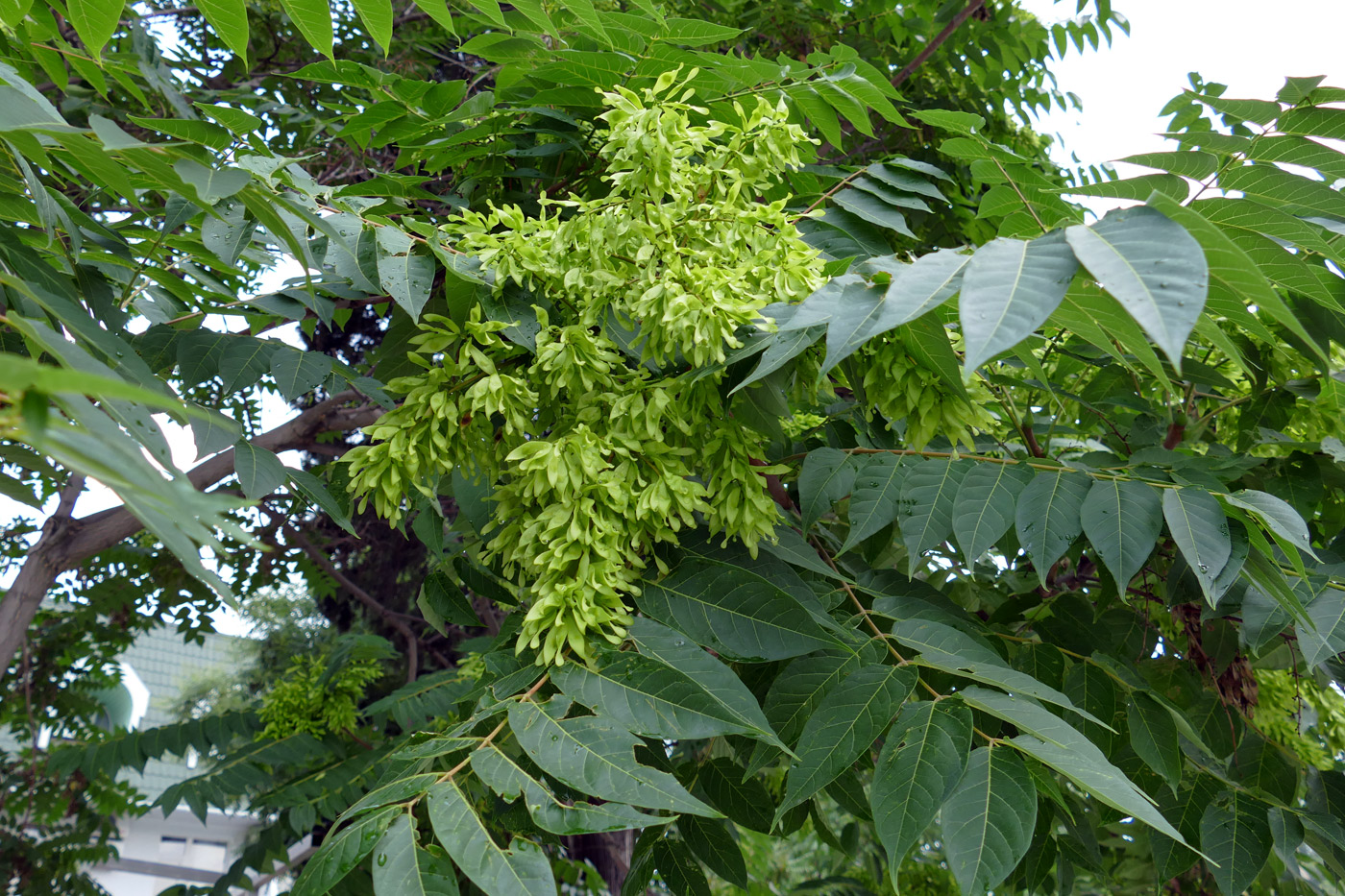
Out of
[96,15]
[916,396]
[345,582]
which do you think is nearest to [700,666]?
[916,396]

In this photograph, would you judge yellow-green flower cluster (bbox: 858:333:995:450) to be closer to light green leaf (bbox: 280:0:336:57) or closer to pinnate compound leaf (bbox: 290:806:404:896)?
pinnate compound leaf (bbox: 290:806:404:896)

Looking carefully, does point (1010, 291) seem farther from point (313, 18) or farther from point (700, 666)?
point (313, 18)

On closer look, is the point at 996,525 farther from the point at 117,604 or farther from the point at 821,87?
the point at 117,604

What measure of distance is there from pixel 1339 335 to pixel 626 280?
126cm

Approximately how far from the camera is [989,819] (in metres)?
1.08

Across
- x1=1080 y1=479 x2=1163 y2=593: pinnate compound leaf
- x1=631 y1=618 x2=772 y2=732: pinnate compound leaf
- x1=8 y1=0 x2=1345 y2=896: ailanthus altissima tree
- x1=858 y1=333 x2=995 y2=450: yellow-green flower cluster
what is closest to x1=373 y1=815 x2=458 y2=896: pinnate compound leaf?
x1=8 y1=0 x2=1345 y2=896: ailanthus altissima tree

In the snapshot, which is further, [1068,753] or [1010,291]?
[1068,753]

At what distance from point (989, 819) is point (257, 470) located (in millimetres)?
1244

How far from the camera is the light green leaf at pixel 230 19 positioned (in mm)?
1393

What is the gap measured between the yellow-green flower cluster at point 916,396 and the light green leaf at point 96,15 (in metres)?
1.27

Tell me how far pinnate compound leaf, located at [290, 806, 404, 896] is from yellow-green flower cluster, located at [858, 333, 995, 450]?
2.95ft

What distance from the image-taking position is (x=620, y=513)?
1320 millimetres

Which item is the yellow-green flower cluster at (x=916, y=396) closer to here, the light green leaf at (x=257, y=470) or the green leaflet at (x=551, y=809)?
the green leaflet at (x=551, y=809)

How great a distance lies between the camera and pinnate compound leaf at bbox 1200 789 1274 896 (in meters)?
1.46
